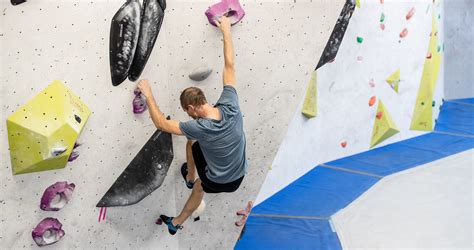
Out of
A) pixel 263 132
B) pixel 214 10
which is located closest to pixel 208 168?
pixel 263 132

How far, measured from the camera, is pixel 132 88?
8.70ft

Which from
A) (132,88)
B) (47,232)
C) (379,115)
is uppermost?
(132,88)

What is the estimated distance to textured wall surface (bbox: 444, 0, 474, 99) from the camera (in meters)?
7.61

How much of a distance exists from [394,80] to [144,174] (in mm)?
3720

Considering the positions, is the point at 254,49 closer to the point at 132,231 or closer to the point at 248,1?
the point at 248,1

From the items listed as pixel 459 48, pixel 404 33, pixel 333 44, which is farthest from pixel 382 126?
pixel 459 48

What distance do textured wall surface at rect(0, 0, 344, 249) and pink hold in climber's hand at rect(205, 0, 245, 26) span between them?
0.12 feet

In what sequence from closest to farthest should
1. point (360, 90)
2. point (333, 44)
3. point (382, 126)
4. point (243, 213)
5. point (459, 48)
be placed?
point (243, 213), point (333, 44), point (360, 90), point (382, 126), point (459, 48)

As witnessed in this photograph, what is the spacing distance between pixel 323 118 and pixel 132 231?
255 centimetres

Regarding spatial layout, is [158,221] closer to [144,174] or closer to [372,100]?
[144,174]

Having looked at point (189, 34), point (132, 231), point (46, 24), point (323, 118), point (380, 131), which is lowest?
point (380, 131)

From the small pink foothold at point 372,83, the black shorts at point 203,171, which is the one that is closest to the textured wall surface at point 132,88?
the black shorts at point 203,171

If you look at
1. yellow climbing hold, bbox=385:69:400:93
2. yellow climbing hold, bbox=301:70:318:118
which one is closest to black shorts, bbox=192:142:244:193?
yellow climbing hold, bbox=301:70:318:118

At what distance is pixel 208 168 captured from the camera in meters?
2.82
